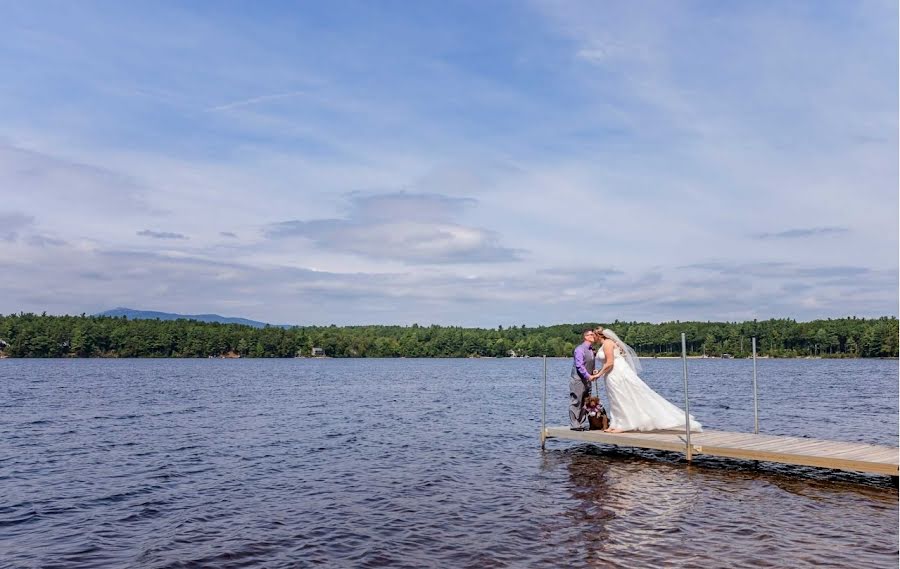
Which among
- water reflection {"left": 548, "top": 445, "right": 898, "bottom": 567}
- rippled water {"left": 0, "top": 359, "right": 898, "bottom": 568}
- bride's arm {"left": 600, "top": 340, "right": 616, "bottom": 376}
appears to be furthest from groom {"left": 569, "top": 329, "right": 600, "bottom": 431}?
water reflection {"left": 548, "top": 445, "right": 898, "bottom": 567}

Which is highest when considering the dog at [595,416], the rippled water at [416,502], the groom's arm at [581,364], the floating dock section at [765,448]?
the groom's arm at [581,364]

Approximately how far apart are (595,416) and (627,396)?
1.39 meters

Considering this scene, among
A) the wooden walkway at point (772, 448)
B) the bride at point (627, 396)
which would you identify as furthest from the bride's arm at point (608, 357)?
the wooden walkway at point (772, 448)

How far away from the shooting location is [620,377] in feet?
66.3

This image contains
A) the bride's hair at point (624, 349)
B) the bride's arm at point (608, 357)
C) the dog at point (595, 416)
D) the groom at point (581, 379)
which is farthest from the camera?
the dog at point (595, 416)

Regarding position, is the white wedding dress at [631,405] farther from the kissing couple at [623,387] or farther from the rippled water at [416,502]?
the rippled water at [416,502]

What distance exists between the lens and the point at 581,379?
21406 millimetres

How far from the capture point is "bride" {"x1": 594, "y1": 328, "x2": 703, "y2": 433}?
20.2m

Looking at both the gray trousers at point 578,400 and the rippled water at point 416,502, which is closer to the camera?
the rippled water at point 416,502

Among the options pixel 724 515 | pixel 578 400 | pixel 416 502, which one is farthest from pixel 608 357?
pixel 416 502

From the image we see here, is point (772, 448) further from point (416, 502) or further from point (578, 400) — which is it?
point (416, 502)

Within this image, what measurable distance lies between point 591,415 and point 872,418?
21.3 meters

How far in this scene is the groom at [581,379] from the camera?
20.8m

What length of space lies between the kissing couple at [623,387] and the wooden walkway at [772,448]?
37 centimetres
